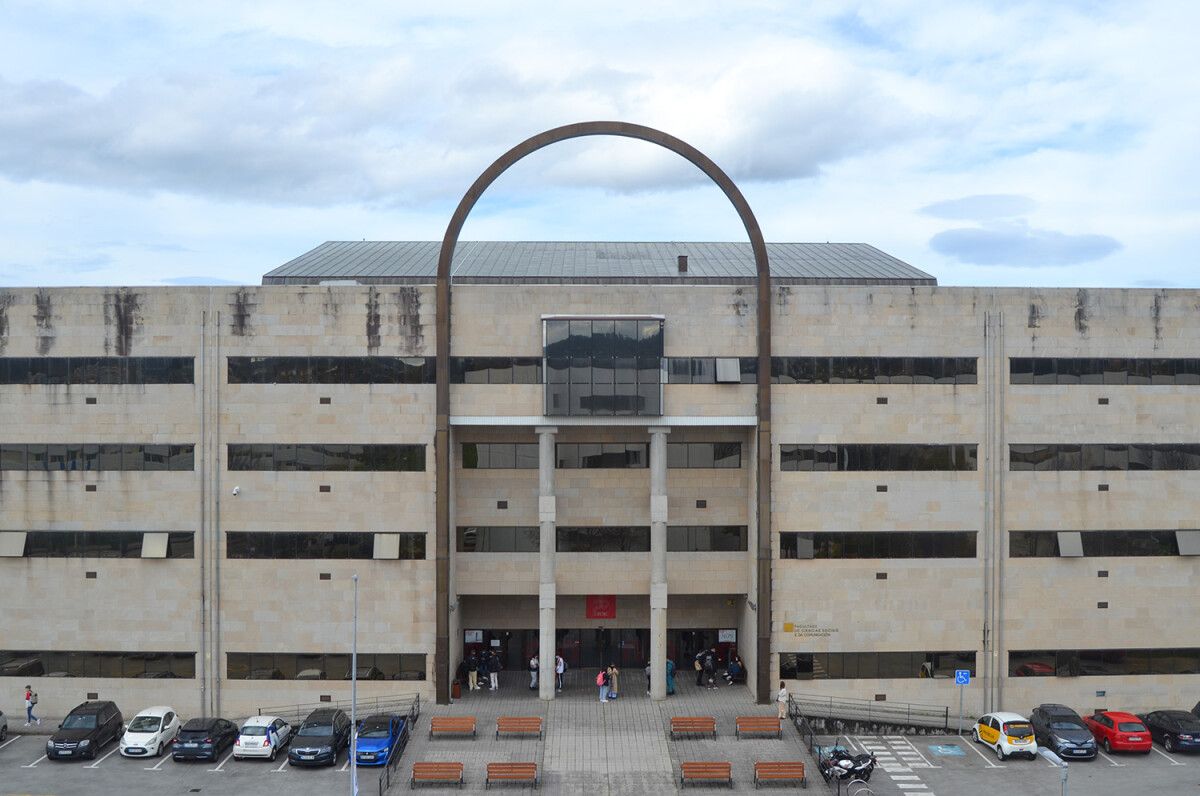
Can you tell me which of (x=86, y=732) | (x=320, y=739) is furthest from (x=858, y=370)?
(x=86, y=732)

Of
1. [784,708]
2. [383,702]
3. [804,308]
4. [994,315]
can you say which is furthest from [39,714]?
[994,315]

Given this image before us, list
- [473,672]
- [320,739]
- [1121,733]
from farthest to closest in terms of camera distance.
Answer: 1. [473,672]
2. [1121,733]
3. [320,739]

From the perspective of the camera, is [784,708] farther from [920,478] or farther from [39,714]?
[39,714]

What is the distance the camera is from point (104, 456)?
41875mm

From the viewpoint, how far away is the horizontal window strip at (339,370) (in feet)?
137

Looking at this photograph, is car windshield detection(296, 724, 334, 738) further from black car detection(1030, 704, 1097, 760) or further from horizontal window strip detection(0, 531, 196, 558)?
black car detection(1030, 704, 1097, 760)

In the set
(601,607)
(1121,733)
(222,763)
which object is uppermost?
(601,607)

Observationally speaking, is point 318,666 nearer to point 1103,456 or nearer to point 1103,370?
point 1103,456

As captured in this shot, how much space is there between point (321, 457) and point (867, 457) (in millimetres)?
22282

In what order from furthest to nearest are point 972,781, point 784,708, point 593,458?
point 593,458
point 784,708
point 972,781

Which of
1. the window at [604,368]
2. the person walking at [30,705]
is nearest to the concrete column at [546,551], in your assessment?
the window at [604,368]

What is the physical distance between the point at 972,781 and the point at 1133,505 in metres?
14.7

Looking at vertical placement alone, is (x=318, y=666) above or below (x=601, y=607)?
below

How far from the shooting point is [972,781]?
35.4 metres
